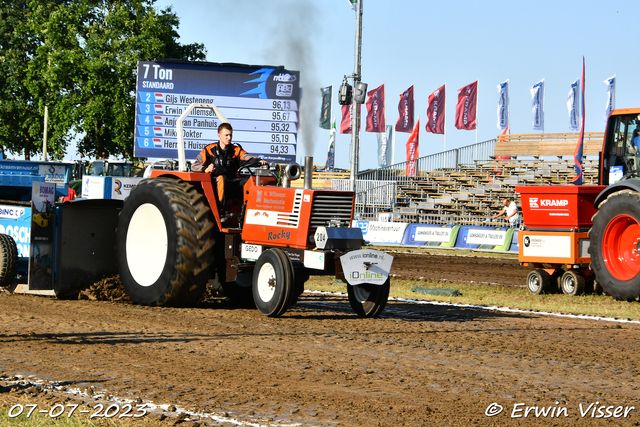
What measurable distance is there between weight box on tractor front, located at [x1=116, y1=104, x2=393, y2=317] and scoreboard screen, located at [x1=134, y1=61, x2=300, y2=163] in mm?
10041

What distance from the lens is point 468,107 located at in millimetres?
43250

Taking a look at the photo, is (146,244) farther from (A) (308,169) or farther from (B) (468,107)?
(B) (468,107)

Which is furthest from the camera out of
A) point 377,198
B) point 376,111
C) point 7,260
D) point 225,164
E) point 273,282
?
point 376,111

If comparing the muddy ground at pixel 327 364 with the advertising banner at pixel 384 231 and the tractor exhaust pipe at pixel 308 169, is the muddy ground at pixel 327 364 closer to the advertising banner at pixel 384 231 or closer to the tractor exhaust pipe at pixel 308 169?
the tractor exhaust pipe at pixel 308 169

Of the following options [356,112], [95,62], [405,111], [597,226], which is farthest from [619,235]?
[405,111]

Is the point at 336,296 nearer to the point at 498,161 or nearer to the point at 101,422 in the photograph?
the point at 101,422

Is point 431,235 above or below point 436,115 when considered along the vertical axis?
below

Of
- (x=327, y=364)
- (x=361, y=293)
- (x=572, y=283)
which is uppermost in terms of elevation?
(x=361, y=293)

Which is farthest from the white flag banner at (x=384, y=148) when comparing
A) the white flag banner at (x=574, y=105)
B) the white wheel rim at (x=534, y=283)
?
the white wheel rim at (x=534, y=283)

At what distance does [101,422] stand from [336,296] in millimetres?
7611

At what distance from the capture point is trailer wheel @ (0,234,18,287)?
1004cm

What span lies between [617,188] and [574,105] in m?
29.1

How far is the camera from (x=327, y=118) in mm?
50062

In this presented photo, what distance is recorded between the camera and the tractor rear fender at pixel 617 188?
458 inches
